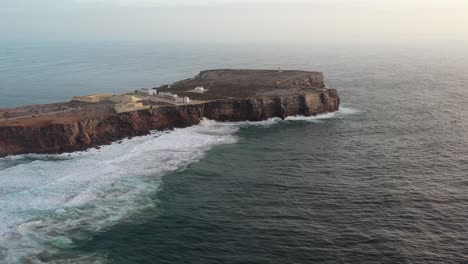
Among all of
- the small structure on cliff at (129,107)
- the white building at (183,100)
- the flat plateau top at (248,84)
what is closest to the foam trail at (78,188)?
the small structure on cliff at (129,107)

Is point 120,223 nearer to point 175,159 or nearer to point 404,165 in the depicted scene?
point 175,159

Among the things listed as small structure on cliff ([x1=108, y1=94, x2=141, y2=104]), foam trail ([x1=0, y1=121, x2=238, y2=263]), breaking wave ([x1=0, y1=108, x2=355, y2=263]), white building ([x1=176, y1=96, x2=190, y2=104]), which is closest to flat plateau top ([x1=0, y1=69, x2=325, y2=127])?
white building ([x1=176, y1=96, x2=190, y2=104])

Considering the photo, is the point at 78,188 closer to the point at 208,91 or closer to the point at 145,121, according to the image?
the point at 145,121

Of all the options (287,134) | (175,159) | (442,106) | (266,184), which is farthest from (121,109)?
(442,106)

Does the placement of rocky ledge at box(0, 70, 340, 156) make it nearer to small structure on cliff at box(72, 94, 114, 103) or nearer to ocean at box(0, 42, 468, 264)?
small structure on cliff at box(72, 94, 114, 103)

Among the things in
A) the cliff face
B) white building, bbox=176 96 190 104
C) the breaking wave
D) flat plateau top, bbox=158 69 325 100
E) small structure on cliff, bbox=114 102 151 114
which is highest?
flat plateau top, bbox=158 69 325 100

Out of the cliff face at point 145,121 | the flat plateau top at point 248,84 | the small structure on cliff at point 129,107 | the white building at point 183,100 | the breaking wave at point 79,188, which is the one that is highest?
the flat plateau top at point 248,84

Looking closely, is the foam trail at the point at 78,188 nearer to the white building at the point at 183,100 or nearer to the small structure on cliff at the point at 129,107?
the small structure on cliff at the point at 129,107
